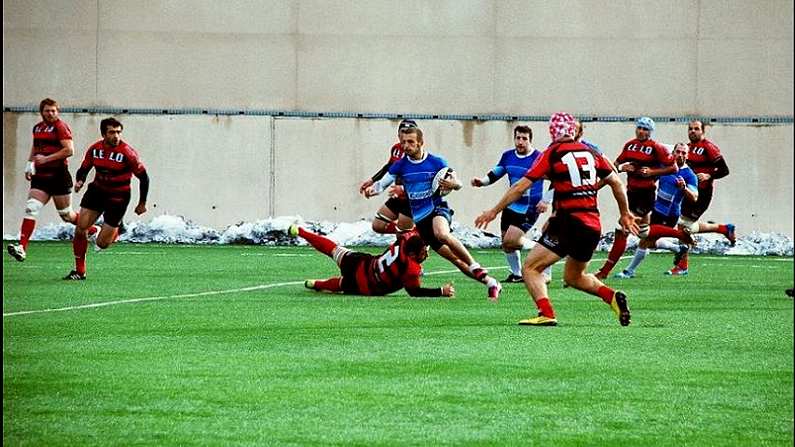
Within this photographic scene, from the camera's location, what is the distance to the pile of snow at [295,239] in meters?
31.5

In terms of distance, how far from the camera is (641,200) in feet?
69.7

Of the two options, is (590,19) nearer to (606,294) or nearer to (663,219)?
(663,219)

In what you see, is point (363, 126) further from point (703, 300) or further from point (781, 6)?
point (703, 300)

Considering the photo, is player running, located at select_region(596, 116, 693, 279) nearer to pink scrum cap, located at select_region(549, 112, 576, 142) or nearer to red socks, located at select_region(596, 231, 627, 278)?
red socks, located at select_region(596, 231, 627, 278)

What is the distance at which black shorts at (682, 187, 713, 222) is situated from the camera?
22.6m

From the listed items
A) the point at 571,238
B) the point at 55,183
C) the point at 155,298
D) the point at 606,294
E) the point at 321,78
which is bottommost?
the point at 155,298

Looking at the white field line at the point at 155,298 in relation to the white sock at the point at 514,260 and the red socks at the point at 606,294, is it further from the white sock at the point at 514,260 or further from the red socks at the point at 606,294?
the red socks at the point at 606,294

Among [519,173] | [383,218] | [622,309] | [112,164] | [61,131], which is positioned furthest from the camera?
[383,218]

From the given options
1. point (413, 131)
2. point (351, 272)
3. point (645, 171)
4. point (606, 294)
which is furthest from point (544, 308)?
point (645, 171)

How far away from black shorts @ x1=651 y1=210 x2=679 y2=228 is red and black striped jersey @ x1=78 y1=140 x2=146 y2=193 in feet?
25.0

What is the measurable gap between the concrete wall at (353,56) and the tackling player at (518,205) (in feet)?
41.0

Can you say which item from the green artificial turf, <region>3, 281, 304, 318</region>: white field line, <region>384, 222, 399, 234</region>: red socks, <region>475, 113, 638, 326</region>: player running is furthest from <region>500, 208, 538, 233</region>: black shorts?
<region>475, 113, 638, 326</region>: player running

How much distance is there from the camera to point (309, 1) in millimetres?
32438

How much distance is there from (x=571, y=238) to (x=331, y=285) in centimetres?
496
